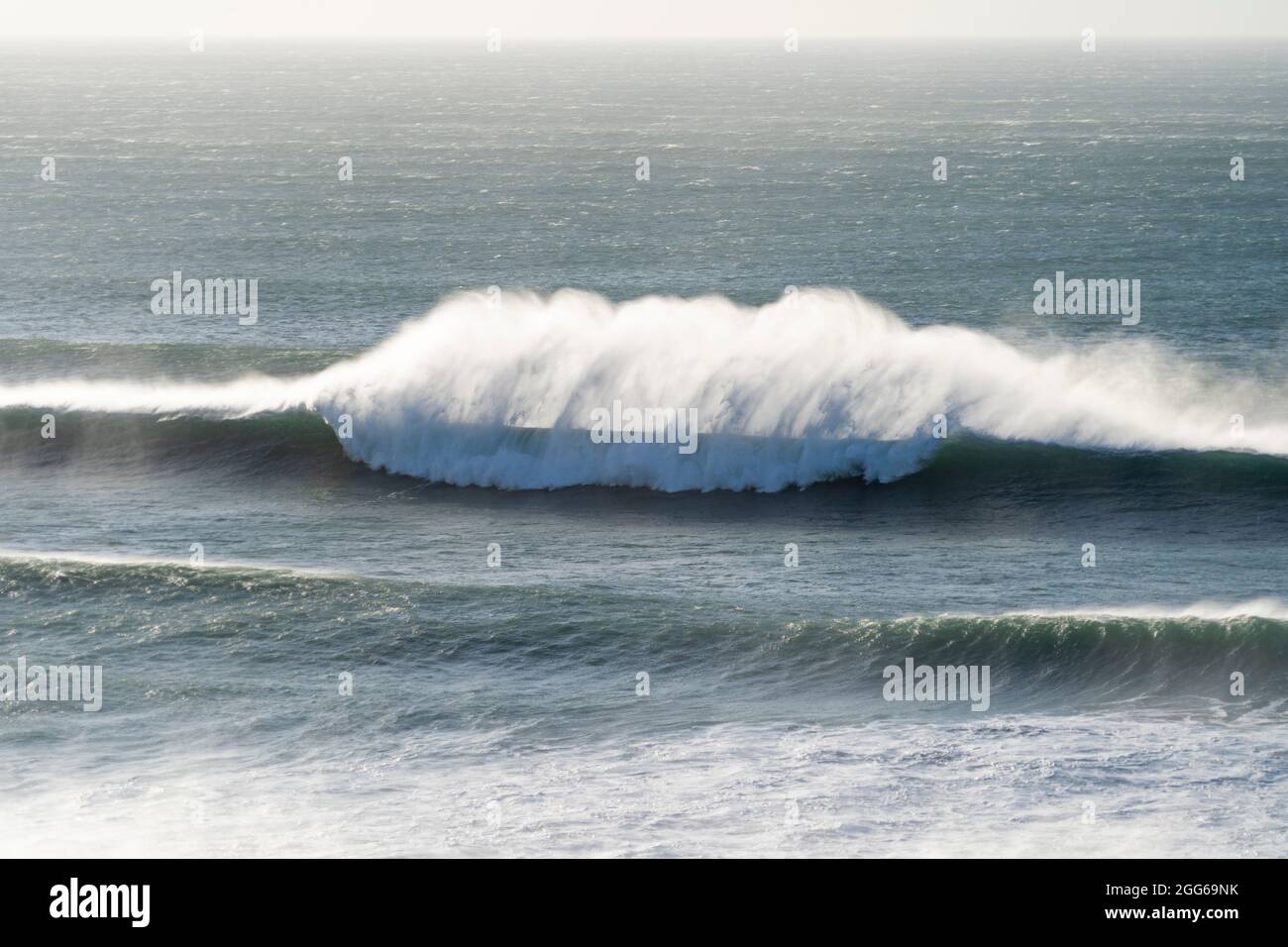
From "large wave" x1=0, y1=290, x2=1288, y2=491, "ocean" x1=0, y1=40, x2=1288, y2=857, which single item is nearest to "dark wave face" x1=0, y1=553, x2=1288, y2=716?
"ocean" x1=0, y1=40, x2=1288, y2=857

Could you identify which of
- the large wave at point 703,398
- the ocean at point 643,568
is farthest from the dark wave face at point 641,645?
the large wave at point 703,398

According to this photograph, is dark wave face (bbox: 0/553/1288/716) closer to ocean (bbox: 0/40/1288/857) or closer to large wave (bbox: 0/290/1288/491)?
ocean (bbox: 0/40/1288/857)

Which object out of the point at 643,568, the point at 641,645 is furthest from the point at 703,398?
the point at 641,645

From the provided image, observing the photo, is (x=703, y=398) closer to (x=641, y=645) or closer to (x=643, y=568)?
(x=643, y=568)

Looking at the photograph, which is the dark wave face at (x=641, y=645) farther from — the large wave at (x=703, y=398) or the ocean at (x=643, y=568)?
the large wave at (x=703, y=398)

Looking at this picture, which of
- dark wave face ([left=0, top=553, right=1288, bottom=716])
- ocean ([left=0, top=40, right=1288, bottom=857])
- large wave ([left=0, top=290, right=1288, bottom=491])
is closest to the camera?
ocean ([left=0, top=40, right=1288, bottom=857])

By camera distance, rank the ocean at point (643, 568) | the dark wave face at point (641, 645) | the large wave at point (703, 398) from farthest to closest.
A: 1. the large wave at point (703, 398)
2. the dark wave face at point (641, 645)
3. the ocean at point (643, 568)

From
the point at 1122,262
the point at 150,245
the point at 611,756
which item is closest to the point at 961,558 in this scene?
the point at 611,756
